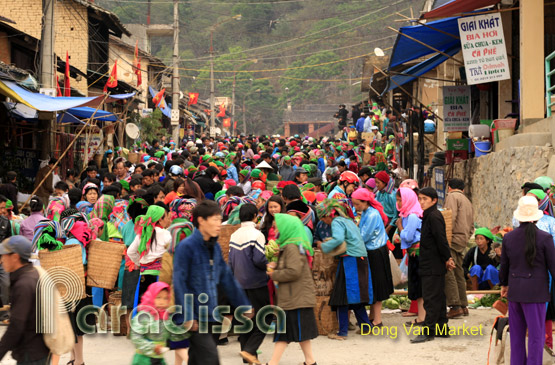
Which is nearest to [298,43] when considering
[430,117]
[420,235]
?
[430,117]

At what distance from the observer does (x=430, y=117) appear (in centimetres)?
2206

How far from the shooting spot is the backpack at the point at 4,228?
987cm

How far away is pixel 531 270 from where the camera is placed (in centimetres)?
649

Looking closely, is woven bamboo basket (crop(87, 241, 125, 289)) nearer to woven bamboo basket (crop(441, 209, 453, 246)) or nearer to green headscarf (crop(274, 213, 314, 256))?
green headscarf (crop(274, 213, 314, 256))

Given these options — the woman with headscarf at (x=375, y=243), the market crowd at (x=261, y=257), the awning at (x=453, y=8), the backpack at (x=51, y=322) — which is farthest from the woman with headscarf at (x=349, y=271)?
the awning at (x=453, y=8)

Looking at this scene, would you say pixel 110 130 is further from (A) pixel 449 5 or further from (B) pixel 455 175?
(A) pixel 449 5

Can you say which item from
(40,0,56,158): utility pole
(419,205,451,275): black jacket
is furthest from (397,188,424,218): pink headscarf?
(40,0,56,158): utility pole

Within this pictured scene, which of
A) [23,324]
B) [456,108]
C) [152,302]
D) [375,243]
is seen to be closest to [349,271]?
[375,243]

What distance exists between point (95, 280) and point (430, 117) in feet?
51.1

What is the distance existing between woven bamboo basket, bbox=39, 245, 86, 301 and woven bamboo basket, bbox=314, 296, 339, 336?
8.44ft

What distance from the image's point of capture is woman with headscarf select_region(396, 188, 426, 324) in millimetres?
8945

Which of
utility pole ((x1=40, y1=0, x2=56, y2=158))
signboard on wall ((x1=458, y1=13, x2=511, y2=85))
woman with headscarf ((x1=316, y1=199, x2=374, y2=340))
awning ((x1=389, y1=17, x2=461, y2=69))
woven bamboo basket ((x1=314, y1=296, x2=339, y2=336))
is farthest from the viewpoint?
utility pole ((x1=40, y1=0, x2=56, y2=158))

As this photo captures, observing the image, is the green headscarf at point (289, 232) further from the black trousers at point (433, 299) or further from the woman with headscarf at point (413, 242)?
the woman with headscarf at point (413, 242)

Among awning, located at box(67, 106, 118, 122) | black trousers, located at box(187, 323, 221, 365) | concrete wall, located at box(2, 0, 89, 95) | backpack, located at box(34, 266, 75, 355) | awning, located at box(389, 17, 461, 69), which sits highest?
concrete wall, located at box(2, 0, 89, 95)
